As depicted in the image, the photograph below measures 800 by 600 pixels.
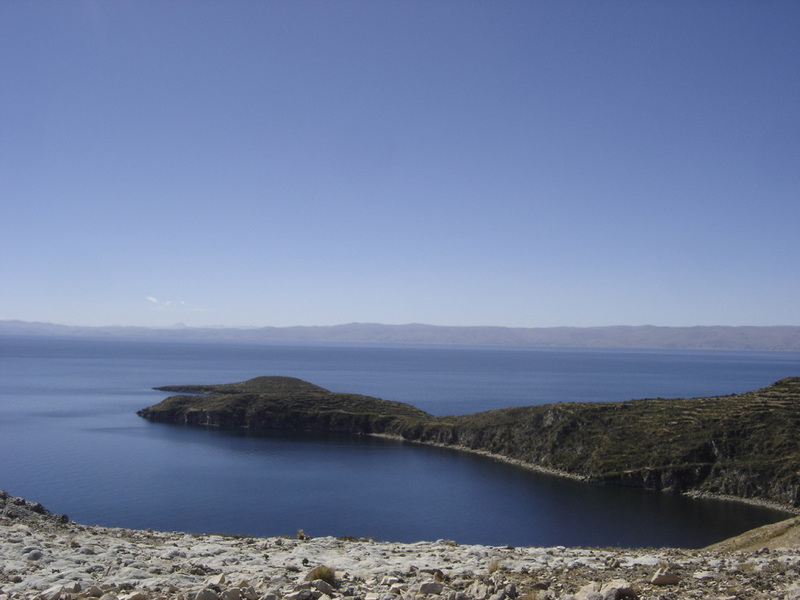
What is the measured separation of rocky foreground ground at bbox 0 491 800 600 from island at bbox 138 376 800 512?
125 feet

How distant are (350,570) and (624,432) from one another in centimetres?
6062

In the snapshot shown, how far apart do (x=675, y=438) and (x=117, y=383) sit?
14991 centimetres

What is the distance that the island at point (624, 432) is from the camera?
5681 cm

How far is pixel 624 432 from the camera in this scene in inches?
2734

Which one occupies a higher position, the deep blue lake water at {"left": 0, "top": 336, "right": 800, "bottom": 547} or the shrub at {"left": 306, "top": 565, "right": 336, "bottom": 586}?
the shrub at {"left": 306, "top": 565, "right": 336, "bottom": 586}

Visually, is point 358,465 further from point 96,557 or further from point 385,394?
point 385,394

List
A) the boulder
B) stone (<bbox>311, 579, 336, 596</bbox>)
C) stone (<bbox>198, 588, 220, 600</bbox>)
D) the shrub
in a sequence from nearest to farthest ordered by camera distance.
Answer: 1. stone (<bbox>198, 588, 220, 600</bbox>)
2. the boulder
3. stone (<bbox>311, 579, 336, 596</bbox>)
4. the shrub

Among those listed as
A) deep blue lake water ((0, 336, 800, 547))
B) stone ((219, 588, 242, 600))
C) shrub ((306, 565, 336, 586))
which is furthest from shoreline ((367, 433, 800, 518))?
stone ((219, 588, 242, 600))

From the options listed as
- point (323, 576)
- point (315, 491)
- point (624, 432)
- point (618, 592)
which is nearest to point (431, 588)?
point (323, 576)

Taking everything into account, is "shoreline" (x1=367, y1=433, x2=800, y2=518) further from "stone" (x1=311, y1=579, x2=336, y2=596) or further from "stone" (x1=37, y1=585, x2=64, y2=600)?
"stone" (x1=37, y1=585, x2=64, y2=600)

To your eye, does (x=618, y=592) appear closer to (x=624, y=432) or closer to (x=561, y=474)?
(x=561, y=474)

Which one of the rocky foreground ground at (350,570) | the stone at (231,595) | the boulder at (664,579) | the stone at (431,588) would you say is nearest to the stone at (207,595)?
the rocky foreground ground at (350,570)

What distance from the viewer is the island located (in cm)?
5681

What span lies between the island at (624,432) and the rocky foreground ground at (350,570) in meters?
38.2
